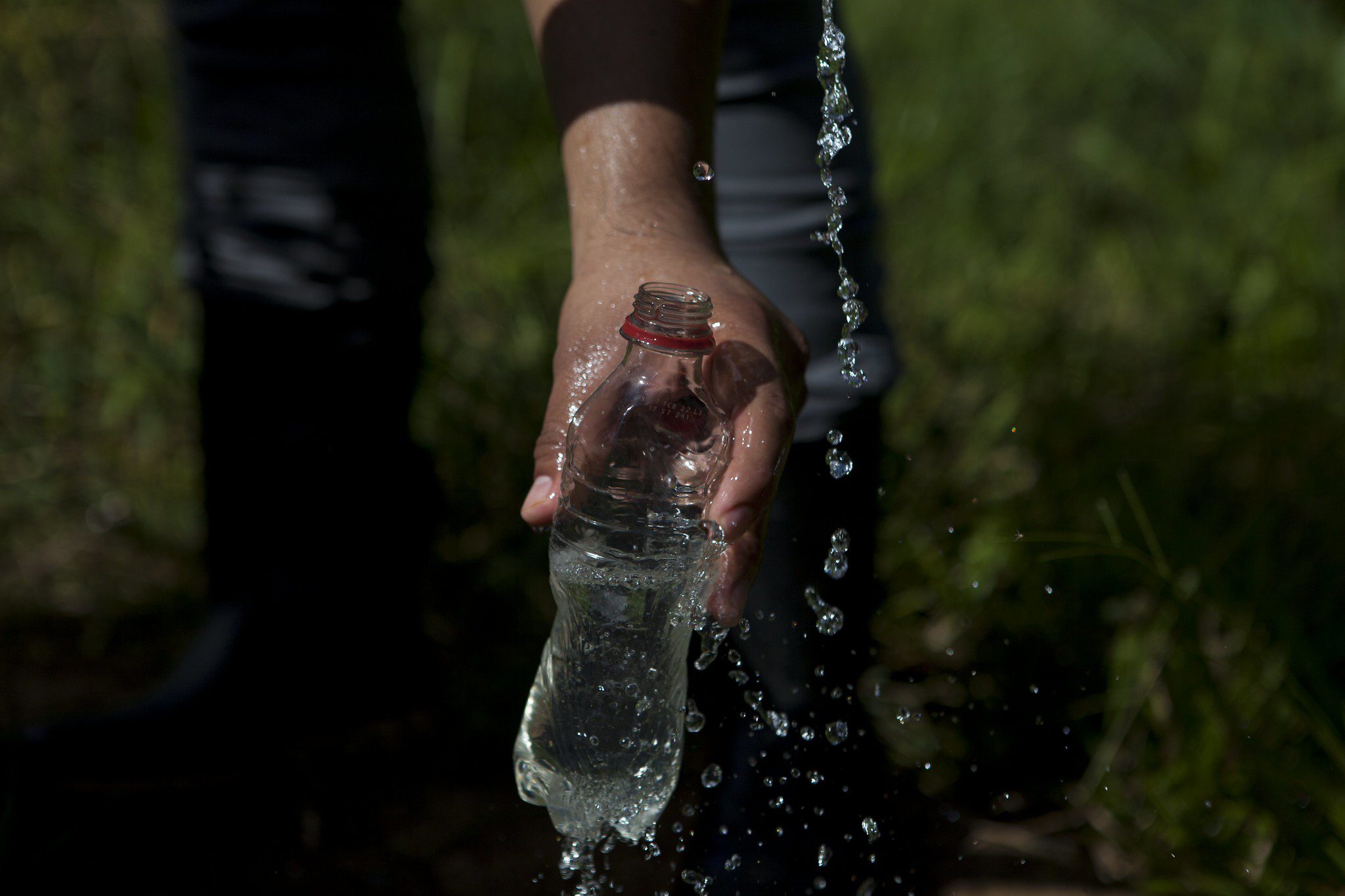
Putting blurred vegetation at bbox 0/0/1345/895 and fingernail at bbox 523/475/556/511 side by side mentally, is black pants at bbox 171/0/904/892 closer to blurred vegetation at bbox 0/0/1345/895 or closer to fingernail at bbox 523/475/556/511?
blurred vegetation at bbox 0/0/1345/895

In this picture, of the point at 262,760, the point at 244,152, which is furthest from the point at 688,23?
the point at 262,760

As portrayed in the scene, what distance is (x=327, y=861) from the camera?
5.90 ft

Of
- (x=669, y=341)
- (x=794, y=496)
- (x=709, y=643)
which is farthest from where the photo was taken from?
(x=794, y=496)

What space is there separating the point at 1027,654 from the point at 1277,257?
1.66 m

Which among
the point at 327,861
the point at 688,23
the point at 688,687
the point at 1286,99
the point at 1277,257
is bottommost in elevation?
the point at 327,861

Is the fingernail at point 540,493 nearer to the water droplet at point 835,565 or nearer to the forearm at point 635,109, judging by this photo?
the forearm at point 635,109

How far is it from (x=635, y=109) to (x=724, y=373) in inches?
11.3

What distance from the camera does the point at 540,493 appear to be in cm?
113

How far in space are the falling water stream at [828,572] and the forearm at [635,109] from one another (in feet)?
0.96

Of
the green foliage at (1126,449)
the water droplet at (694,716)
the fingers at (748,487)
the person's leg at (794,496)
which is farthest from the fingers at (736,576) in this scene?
the green foliage at (1126,449)

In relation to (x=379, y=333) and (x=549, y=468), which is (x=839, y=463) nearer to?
(x=549, y=468)

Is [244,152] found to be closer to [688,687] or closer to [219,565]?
[219,565]

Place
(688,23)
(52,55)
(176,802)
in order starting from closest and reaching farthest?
(688,23) → (176,802) → (52,55)

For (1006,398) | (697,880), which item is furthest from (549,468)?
(1006,398)
